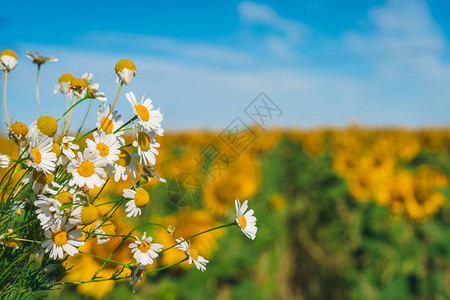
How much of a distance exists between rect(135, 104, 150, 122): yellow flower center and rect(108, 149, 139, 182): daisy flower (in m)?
0.08

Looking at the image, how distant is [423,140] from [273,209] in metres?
14.0

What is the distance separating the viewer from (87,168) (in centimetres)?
56

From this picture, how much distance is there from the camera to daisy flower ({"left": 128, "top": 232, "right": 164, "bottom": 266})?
0.60 meters

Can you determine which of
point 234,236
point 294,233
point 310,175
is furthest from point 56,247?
point 310,175

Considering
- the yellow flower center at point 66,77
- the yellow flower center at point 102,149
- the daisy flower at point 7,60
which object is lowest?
the yellow flower center at point 102,149

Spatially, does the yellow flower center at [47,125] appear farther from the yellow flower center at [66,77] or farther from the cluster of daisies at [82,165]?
the yellow flower center at [66,77]

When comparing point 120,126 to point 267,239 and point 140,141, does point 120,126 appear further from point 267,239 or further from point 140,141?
point 267,239

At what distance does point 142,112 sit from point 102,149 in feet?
0.28

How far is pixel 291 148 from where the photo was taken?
19047 mm

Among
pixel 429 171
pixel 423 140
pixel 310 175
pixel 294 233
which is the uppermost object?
pixel 423 140

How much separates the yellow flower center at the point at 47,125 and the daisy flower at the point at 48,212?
10cm

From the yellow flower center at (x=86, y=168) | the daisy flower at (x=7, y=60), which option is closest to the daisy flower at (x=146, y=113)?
the yellow flower center at (x=86, y=168)

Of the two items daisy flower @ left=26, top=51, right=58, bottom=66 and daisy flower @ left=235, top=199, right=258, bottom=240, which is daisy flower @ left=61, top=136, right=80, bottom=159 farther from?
daisy flower @ left=235, top=199, right=258, bottom=240

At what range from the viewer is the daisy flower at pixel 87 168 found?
1.82ft
